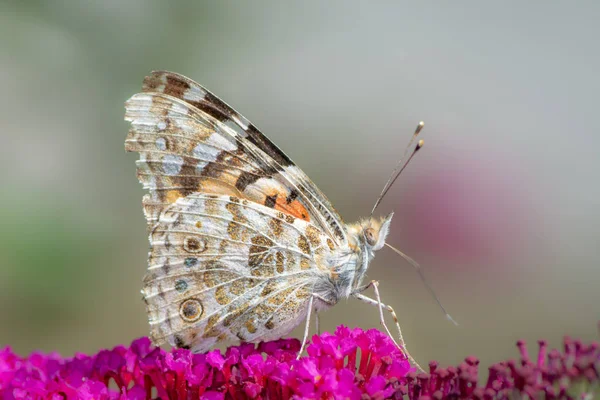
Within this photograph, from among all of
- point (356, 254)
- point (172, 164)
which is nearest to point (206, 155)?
point (172, 164)

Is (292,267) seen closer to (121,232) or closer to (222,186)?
(222,186)

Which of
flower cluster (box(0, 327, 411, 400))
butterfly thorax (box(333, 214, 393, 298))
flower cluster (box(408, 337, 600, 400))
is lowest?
flower cluster (box(408, 337, 600, 400))

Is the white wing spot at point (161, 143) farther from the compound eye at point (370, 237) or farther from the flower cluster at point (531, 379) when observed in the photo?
the flower cluster at point (531, 379)

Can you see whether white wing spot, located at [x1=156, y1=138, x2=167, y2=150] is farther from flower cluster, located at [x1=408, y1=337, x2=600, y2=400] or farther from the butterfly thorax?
flower cluster, located at [x1=408, y1=337, x2=600, y2=400]

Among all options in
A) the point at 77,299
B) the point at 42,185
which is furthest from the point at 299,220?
the point at 42,185

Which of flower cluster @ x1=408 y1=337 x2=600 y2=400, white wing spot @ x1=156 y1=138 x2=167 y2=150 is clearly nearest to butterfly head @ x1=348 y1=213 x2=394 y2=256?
flower cluster @ x1=408 y1=337 x2=600 y2=400

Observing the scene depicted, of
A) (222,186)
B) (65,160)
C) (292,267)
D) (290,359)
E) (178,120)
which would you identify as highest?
(65,160)
